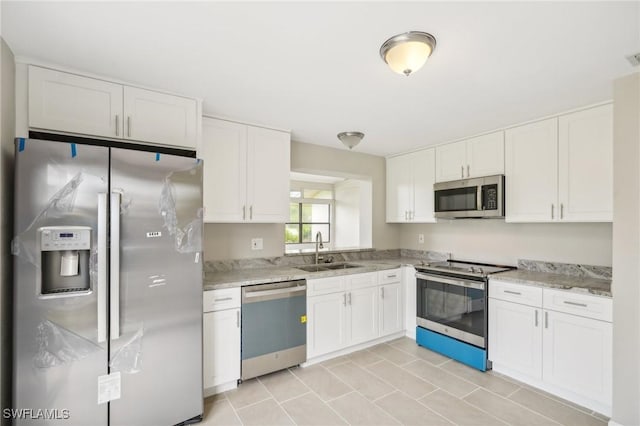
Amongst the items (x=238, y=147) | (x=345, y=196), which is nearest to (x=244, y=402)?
(x=238, y=147)

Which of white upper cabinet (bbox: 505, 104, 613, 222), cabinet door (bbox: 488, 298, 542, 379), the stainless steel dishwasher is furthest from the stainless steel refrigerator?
white upper cabinet (bbox: 505, 104, 613, 222)

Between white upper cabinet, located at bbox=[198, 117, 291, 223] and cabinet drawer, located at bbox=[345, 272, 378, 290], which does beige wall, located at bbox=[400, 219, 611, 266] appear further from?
white upper cabinet, located at bbox=[198, 117, 291, 223]

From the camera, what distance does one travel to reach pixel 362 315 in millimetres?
3307

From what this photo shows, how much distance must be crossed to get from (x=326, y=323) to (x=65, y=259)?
85.7 inches

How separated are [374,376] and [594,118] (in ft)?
9.35

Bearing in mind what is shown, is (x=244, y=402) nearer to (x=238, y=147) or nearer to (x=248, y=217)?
(x=248, y=217)

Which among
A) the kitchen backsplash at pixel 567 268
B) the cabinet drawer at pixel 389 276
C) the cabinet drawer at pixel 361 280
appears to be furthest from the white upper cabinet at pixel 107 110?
the kitchen backsplash at pixel 567 268

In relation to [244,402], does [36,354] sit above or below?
above

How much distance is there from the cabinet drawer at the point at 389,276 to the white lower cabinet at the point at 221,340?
1.66m

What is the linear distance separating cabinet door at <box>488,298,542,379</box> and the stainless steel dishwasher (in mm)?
1758

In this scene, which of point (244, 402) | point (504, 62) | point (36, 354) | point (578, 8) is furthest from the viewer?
point (244, 402)

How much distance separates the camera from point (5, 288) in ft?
5.40

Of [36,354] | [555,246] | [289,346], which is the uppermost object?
[555,246]
